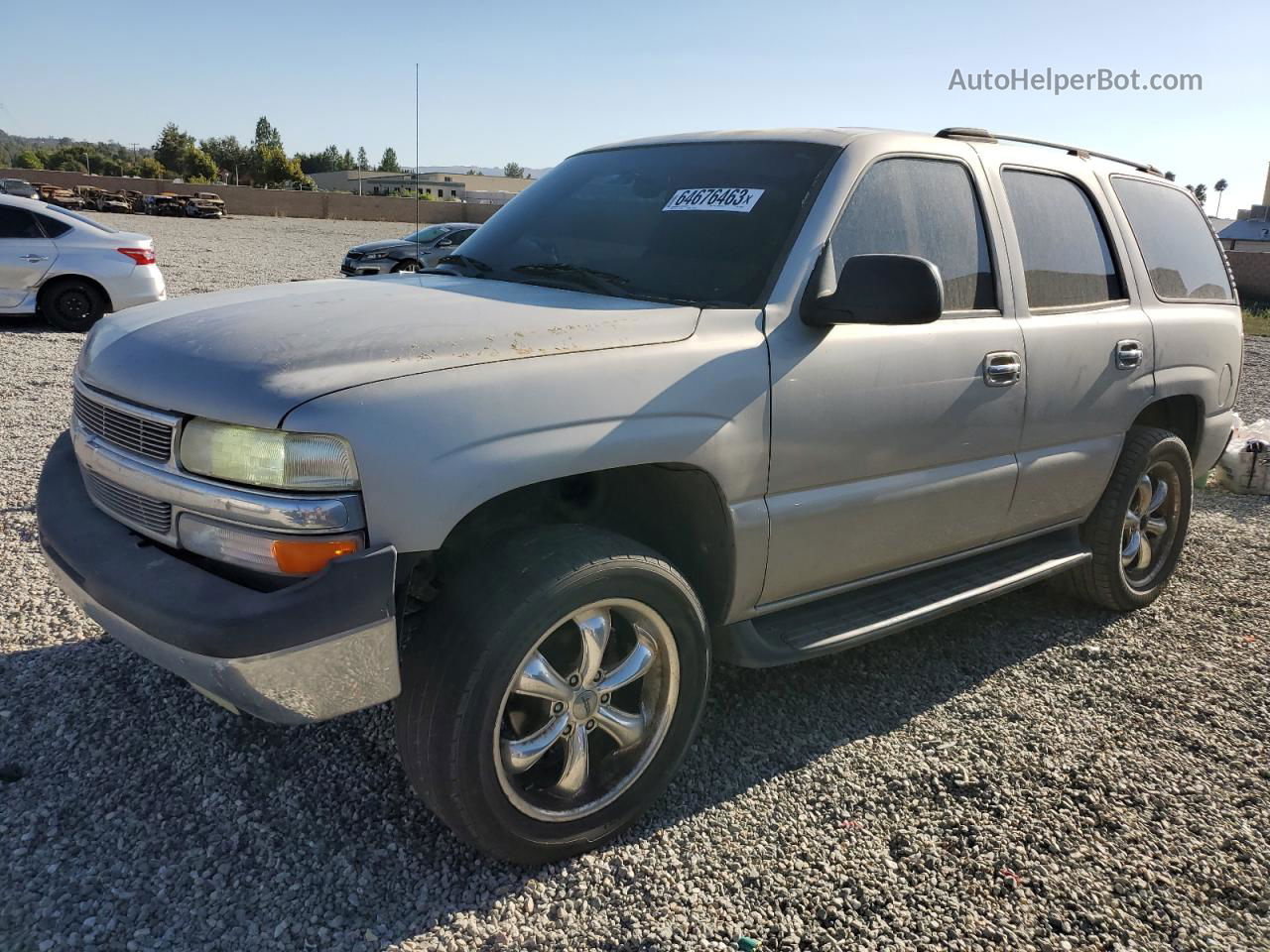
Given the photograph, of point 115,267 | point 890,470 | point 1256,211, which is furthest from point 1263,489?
point 1256,211

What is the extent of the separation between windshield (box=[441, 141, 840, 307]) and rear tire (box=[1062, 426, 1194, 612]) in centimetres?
217

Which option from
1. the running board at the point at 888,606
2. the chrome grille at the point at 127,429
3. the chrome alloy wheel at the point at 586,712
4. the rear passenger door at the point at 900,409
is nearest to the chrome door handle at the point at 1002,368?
the rear passenger door at the point at 900,409

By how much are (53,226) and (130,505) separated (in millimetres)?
10282

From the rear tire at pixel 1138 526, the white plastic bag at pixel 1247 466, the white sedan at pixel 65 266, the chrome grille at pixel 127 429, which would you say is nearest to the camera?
the chrome grille at pixel 127 429

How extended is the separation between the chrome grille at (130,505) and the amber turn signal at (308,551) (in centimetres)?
41

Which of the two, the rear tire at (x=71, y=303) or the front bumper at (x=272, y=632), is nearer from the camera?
the front bumper at (x=272, y=632)

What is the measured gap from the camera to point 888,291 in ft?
9.21

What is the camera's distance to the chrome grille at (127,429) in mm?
2486

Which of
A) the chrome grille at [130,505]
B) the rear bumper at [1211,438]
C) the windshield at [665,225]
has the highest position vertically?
the windshield at [665,225]

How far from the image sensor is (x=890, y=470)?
3.30m

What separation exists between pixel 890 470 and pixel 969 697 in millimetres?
1100

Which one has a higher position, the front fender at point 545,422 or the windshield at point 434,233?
the front fender at point 545,422

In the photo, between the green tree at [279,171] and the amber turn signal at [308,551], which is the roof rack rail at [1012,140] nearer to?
the amber turn signal at [308,551]

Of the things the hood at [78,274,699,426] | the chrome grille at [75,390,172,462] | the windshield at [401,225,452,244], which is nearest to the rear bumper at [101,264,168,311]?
the windshield at [401,225,452,244]
